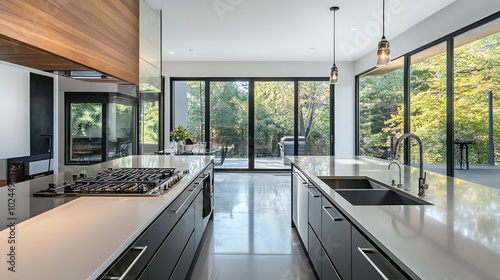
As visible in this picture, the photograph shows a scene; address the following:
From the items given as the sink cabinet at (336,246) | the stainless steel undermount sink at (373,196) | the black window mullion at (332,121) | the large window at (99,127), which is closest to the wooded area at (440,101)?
the black window mullion at (332,121)

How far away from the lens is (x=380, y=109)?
23.1ft

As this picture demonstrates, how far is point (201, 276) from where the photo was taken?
263 cm

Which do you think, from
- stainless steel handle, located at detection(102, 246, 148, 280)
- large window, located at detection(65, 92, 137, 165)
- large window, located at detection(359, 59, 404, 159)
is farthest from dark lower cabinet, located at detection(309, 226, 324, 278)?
large window, located at detection(359, 59, 404, 159)

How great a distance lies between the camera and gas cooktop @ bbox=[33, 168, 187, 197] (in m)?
1.75

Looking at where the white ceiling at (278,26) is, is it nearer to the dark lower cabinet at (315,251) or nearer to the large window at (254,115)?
the large window at (254,115)

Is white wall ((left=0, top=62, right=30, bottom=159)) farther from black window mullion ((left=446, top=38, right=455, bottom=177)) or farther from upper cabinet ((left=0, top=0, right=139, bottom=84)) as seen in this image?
black window mullion ((left=446, top=38, right=455, bottom=177))

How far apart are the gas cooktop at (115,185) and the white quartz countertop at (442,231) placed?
1.05 meters

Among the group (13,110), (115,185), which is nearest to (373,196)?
(115,185)

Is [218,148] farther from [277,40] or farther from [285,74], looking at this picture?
[277,40]

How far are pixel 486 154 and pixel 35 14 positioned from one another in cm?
481

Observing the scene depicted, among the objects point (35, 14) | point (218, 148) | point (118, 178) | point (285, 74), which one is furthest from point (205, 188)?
point (285, 74)

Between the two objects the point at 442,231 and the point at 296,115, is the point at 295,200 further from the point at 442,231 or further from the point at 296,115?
the point at 296,115

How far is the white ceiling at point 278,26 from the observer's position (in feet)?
14.8

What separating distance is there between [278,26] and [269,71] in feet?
9.81
